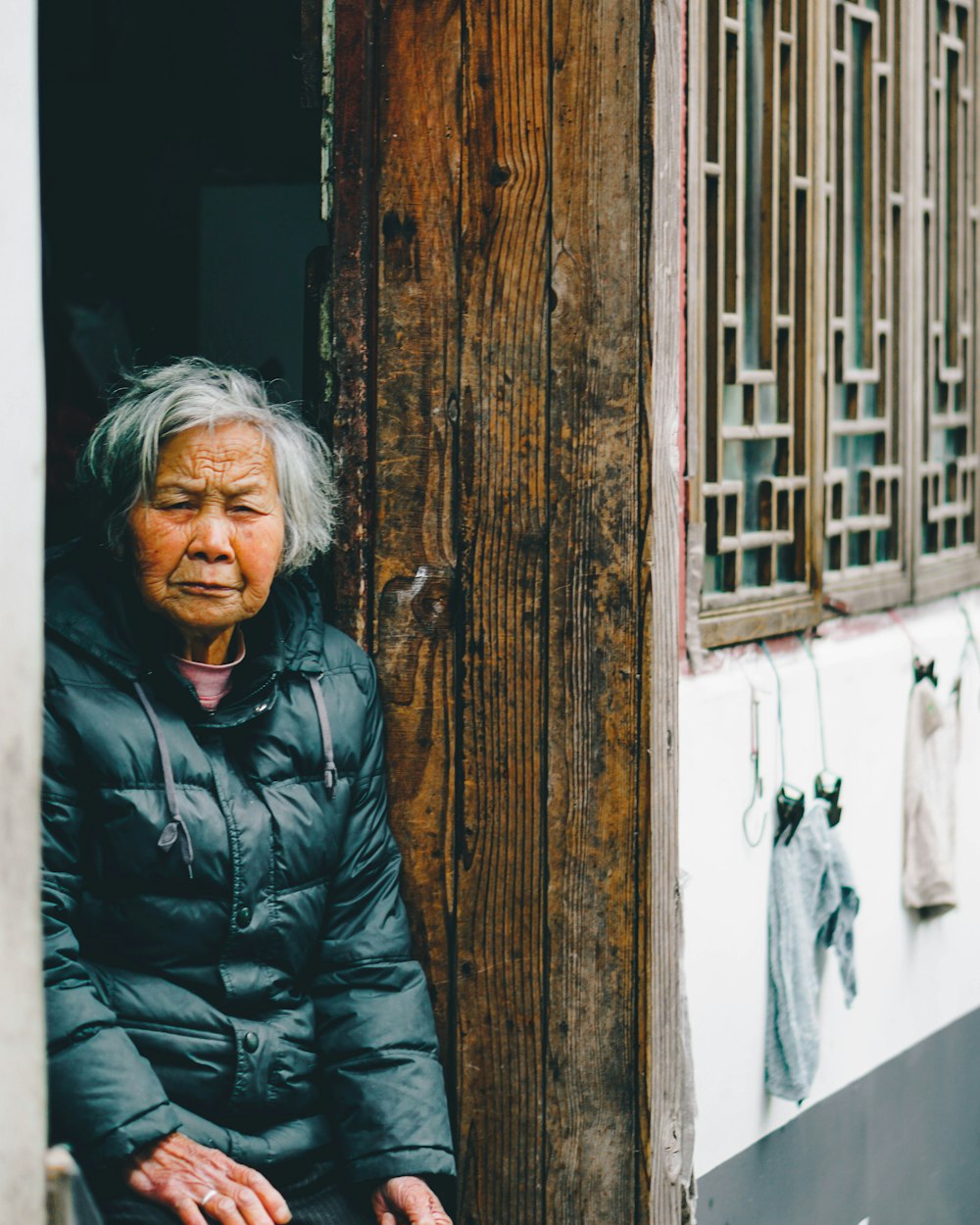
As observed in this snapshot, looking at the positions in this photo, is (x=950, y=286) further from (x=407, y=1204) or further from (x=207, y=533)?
(x=407, y=1204)

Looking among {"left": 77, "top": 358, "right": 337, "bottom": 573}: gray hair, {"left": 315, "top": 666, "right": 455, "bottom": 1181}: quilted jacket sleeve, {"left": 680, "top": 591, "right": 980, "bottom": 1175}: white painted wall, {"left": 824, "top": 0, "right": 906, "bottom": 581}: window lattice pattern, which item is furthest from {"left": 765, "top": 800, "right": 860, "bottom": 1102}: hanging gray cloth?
{"left": 77, "top": 358, "right": 337, "bottom": 573}: gray hair

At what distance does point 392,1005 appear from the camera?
101 inches

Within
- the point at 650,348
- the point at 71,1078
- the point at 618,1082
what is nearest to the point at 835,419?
the point at 650,348

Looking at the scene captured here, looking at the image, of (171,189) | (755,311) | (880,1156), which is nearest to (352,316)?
(755,311)

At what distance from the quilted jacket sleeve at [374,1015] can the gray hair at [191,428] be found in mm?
264

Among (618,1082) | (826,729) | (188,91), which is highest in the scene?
(188,91)

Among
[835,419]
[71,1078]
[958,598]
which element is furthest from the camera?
[958,598]

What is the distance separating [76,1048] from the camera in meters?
2.24

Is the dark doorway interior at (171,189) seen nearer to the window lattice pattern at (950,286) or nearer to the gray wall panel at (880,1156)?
the window lattice pattern at (950,286)

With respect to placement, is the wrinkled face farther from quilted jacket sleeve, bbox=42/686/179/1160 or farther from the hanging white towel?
the hanging white towel

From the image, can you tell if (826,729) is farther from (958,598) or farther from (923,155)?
(923,155)

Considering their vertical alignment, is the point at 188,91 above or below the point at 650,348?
above

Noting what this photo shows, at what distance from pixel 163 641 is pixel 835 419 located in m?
2.36

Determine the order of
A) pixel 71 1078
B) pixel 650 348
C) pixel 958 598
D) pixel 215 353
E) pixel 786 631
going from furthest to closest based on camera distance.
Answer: pixel 958 598 → pixel 215 353 → pixel 786 631 → pixel 650 348 → pixel 71 1078
